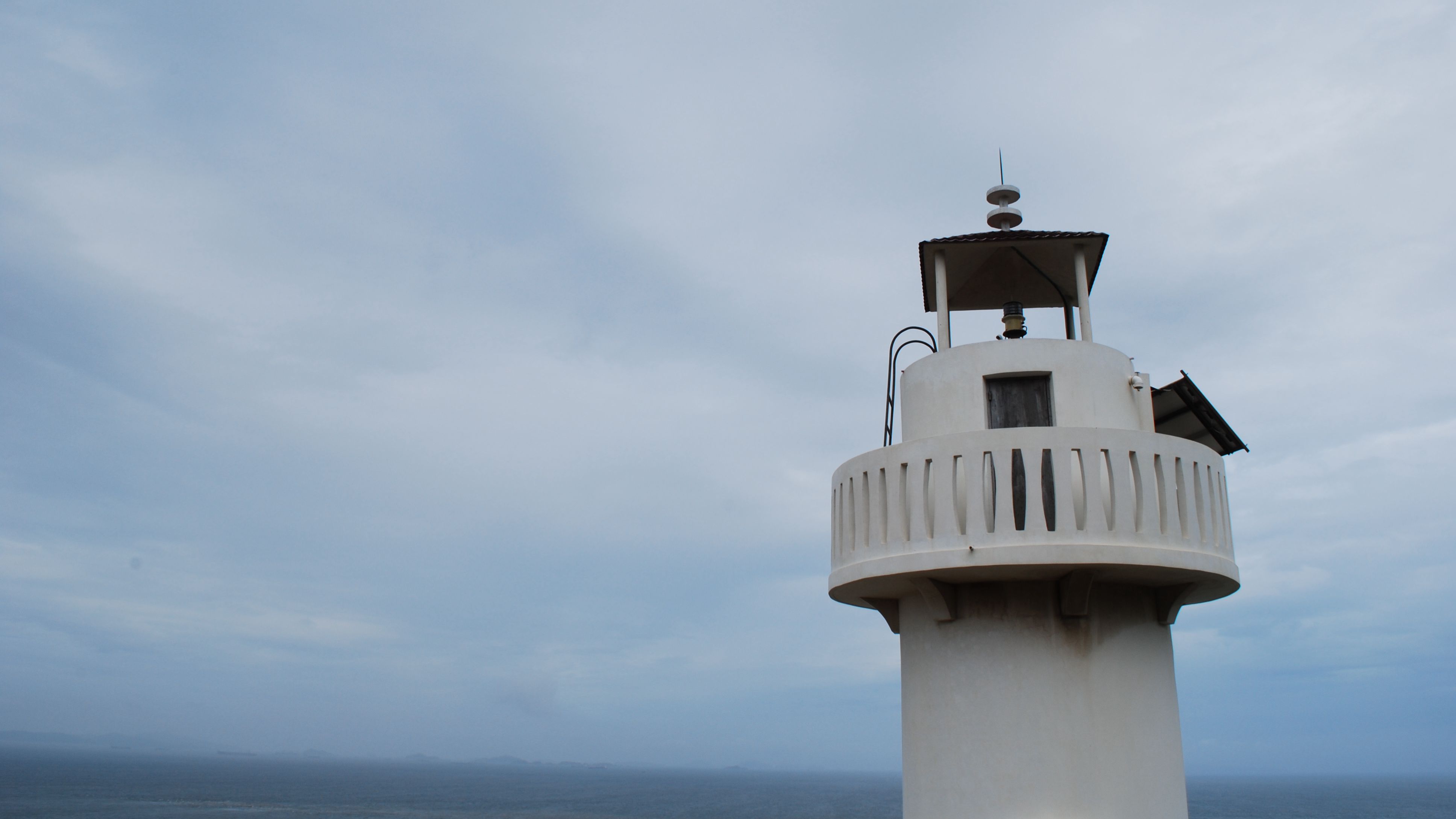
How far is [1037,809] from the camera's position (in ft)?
31.2

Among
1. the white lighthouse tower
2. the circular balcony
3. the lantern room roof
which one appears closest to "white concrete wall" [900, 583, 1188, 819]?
the white lighthouse tower

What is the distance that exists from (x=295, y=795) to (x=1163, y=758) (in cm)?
17276

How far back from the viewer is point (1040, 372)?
10.6 meters

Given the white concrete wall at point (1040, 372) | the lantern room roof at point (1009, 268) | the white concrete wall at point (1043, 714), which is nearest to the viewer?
the white concrete wall at point (1043, 714)

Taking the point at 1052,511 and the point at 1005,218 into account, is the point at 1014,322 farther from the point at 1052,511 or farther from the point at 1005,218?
the point at 1052,511

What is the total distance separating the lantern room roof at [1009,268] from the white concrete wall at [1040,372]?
1.70 meters

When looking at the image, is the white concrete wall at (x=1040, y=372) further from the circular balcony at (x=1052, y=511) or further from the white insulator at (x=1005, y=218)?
the white insulator at (x=1005, y=218)

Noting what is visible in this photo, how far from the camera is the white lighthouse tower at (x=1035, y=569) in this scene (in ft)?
30.5

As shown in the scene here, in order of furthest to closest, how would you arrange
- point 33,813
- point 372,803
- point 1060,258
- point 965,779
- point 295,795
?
1. point 295,795
2. point 372,803
3. point 33,813
4. point 1060,258
5. point 965,779

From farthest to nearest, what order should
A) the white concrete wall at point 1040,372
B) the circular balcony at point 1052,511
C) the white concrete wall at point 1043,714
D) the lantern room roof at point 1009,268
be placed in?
the lantern room roof at point 1009,268 → the white concrete wall at point 1040,372 → the white concrete wall at point 1043,714 → the circular balcony at point 1052,511

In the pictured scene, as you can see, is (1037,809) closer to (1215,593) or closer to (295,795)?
(1215,593)

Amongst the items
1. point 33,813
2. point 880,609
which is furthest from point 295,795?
point 880,609

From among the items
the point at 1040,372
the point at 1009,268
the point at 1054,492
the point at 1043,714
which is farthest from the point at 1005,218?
the point at 1043,714

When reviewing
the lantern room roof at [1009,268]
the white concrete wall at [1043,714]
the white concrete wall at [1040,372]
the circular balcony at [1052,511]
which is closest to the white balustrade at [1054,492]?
the circular balcony at [1052,511]
